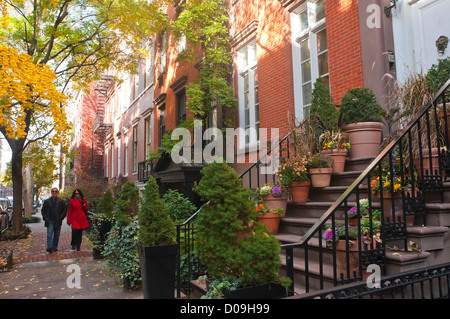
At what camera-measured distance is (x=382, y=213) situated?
3.32 m

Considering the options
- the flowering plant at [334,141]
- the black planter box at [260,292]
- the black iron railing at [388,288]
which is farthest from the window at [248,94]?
the black planter box at [260,292]

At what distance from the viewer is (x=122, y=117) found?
22.2 metres

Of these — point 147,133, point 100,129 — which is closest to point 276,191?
point 147,133

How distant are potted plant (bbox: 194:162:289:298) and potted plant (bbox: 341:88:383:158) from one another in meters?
2.83

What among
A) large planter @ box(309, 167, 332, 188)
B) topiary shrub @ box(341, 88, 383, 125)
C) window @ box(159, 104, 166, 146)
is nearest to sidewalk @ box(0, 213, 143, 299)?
large planter @ box(309, 167, 332, 188)

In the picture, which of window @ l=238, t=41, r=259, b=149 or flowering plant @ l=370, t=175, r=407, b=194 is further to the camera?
window @ l=238, t=41, r=259, b=149

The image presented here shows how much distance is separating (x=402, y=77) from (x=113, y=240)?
547 centimetres

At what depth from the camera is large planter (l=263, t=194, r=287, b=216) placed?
5241 millimetres

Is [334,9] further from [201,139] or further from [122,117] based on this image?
[122,117]

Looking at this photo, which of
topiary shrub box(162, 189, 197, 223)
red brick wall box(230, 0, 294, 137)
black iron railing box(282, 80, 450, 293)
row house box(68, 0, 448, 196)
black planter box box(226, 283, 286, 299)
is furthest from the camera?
red brick wall box(230, 0, 294, 137)

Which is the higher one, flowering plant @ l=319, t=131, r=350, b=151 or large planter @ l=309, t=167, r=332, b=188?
flowering plant @ l=319, t=131, r=350, b=151

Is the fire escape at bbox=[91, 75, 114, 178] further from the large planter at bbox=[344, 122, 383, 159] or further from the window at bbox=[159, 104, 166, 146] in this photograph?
the large planter at bbox=[344, 122, 383, 159]

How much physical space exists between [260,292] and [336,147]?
3.24 meters
